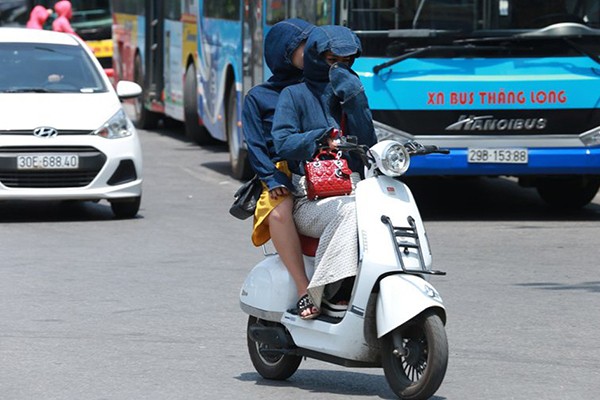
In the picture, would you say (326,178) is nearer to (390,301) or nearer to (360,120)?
(360,120)

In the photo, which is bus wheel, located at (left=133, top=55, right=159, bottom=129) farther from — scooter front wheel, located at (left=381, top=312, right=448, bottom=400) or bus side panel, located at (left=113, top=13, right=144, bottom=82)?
scooter front wheel, located at (left=381, top=312, right=448, bottom=400)

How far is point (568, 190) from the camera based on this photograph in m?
15.2

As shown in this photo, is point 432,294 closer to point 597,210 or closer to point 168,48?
point 597,210

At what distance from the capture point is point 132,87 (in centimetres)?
1449

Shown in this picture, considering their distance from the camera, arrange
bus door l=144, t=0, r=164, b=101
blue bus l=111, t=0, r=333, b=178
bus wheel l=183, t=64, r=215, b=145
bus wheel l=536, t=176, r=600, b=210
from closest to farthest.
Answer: bus wheel l=536, t=176, r=600, b=210 < blue bus l=111, t=0, r=333, b=178 < bus wheel l=183, t=64, r=215, b=145 < bus door l=144, t=0, r=164, b=101

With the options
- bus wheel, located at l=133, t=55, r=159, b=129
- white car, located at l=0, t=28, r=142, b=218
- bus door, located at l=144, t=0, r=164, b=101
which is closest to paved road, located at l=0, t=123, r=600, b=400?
white car, located at l=0, t=28, r=142, b=218

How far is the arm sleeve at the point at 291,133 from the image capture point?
21.3 feet

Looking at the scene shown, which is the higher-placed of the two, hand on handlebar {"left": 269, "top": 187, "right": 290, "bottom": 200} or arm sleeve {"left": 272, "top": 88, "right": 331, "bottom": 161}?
arm sleeve {"left": 272, "top": 88, "right": 331, "bottom": 161}

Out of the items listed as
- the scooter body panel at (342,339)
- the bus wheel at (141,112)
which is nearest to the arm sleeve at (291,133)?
the scooter body panel at (342,339)

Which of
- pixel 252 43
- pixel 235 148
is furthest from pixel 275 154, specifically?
pixel 235 148

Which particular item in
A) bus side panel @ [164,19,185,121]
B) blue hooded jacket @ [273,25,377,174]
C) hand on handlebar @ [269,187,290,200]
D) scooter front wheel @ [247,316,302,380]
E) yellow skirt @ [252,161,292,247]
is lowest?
bus side panel @ [164,19,185,121]

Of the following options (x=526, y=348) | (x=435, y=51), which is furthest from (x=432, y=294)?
(x=435, y=51)

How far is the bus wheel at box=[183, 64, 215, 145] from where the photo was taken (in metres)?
21.2

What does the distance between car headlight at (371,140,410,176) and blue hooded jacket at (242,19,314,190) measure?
0.51 m
